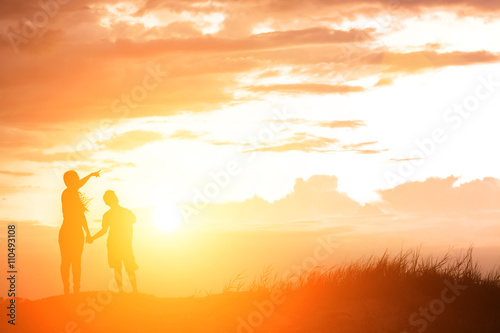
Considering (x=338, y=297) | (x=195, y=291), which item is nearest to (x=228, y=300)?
(x=195, y=291)

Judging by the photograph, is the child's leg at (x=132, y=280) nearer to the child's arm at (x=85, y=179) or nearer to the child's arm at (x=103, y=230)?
the child's arm at (x=103, y=230)

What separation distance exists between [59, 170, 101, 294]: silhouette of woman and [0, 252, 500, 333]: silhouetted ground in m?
0.68

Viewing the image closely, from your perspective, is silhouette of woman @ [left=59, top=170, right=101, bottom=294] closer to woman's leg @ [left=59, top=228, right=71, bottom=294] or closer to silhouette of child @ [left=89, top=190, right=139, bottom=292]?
woman's leg @ [left=59, top=228, right=71, bottom=294]

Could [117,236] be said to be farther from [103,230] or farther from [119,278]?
[119,278]

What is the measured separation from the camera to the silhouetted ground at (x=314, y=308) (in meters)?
14.3

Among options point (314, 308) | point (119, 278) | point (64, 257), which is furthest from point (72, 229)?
point (314, 308)

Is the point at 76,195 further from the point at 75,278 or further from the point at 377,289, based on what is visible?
the point at 377,289

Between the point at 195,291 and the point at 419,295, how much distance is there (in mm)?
5823

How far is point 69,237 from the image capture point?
15.8 m

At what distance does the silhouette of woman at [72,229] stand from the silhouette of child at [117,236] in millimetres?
605

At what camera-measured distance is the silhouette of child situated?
53.8 ft

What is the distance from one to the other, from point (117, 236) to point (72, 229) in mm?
1201

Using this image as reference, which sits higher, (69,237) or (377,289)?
(69,237)

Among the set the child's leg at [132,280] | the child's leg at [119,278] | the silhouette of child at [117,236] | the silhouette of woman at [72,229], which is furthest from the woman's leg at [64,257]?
the child's leg at [132,280]
